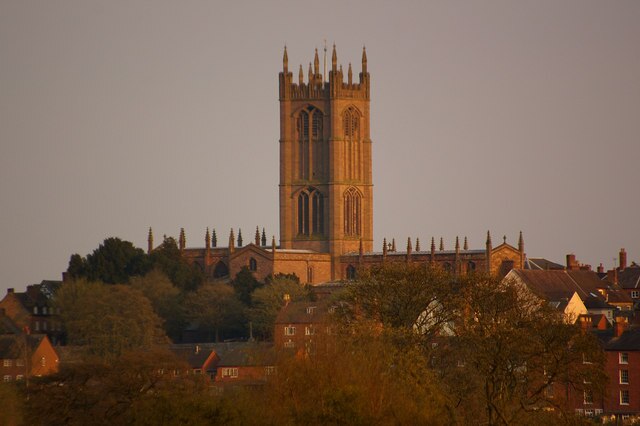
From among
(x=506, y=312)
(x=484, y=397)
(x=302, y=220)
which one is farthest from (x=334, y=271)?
(x=484, y=397)

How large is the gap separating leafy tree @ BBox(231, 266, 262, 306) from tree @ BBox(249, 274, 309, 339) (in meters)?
1.04

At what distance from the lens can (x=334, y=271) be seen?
158625 mm

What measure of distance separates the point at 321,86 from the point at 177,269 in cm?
2243

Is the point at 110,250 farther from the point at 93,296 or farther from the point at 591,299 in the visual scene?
the point at 591,299

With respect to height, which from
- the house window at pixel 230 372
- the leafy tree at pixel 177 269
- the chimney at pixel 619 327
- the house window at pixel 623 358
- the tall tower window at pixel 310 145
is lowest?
the house window at pixel 230 372

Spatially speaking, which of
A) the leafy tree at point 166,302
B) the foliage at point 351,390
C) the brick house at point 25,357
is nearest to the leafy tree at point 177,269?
the leafy tree at point 166,302

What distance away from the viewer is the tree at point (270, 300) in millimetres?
134875

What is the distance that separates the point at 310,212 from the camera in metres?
163

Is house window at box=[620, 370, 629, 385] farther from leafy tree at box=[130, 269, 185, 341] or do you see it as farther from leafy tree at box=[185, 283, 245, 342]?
leafy tree at box=[130, 269, 185, 341]

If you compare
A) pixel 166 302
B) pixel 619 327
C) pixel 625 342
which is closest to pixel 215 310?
pixel 166 302

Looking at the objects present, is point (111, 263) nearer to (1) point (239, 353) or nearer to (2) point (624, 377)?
(1) point (239, 353)

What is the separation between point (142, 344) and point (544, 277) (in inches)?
1083

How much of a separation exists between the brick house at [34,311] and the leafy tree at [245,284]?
12533mm

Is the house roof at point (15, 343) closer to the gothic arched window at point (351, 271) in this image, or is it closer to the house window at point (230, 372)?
the house window at point (230, 372)
